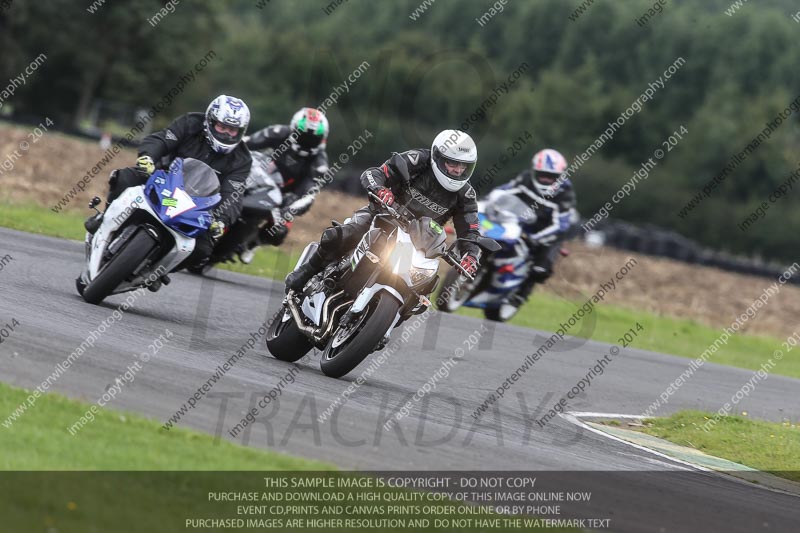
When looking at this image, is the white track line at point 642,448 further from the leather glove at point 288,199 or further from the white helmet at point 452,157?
the leather glove at point 288,199

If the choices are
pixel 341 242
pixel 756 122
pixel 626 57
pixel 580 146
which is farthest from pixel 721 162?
pixel 341 242

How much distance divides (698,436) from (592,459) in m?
2.80

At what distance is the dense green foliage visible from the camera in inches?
2586

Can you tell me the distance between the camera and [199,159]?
12.3m

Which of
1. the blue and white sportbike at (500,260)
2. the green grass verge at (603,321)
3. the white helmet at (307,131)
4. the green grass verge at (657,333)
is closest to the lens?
the white helmet at (307,131)

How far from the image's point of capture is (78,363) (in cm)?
887

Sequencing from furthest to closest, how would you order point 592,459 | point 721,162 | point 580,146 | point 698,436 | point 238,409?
1. point 580,146
2. point 721,162
3. point 698,436
4. point 592,459
5. point 238,409

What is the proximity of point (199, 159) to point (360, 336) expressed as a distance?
10.7 ft

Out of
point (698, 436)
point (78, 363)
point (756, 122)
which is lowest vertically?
point (756, 122)

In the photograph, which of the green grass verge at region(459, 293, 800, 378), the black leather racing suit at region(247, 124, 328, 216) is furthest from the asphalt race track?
the green grass verge at region(459, 293, 800, 378)

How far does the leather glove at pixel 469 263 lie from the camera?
415 inches

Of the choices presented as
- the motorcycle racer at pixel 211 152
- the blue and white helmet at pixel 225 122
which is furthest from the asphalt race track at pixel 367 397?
the blue and white helmet at pixel 225 122
